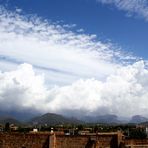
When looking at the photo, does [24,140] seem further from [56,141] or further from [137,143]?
[137,143]

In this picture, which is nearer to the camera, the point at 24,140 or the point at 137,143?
the point at 24,140

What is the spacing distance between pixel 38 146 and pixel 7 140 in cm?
266

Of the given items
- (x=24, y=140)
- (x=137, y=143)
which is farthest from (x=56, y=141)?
(x=137, y=143)

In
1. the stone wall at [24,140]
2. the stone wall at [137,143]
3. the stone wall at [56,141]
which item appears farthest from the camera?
the stone wall at [137,143]

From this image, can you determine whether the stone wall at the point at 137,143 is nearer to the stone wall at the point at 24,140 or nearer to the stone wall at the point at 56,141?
the stone wall at the point at 56,141

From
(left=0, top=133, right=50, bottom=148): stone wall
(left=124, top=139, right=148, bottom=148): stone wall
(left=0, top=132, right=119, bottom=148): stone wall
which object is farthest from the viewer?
(left=124, top=139, right=148, bottom=148): stone wall

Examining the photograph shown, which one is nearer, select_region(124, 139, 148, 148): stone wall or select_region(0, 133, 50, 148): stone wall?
select_region(0, 133, 50, 148): stone wall

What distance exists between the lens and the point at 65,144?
104 feet

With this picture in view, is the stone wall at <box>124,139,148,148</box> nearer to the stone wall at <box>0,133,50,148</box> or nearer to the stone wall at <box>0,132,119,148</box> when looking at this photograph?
the stone wall at <box>0,132,119,148</box>

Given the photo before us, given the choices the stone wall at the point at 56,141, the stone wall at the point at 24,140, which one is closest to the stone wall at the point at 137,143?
the stone wall at the point at 56,141

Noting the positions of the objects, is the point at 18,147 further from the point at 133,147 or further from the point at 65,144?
the point at 133,147

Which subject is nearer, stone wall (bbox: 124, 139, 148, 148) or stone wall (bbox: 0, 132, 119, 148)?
stone wall (bbox: 0, 132, 119, 148)

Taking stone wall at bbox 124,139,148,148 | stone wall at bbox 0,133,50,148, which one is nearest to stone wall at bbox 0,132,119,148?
stone wall at bbox 0,133,50,148

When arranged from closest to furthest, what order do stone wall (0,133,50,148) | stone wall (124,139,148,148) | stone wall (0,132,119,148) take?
stone wall (0,132,119,148) < stone wall (0,133,50,148) < stone wall (124,139,148,148)
